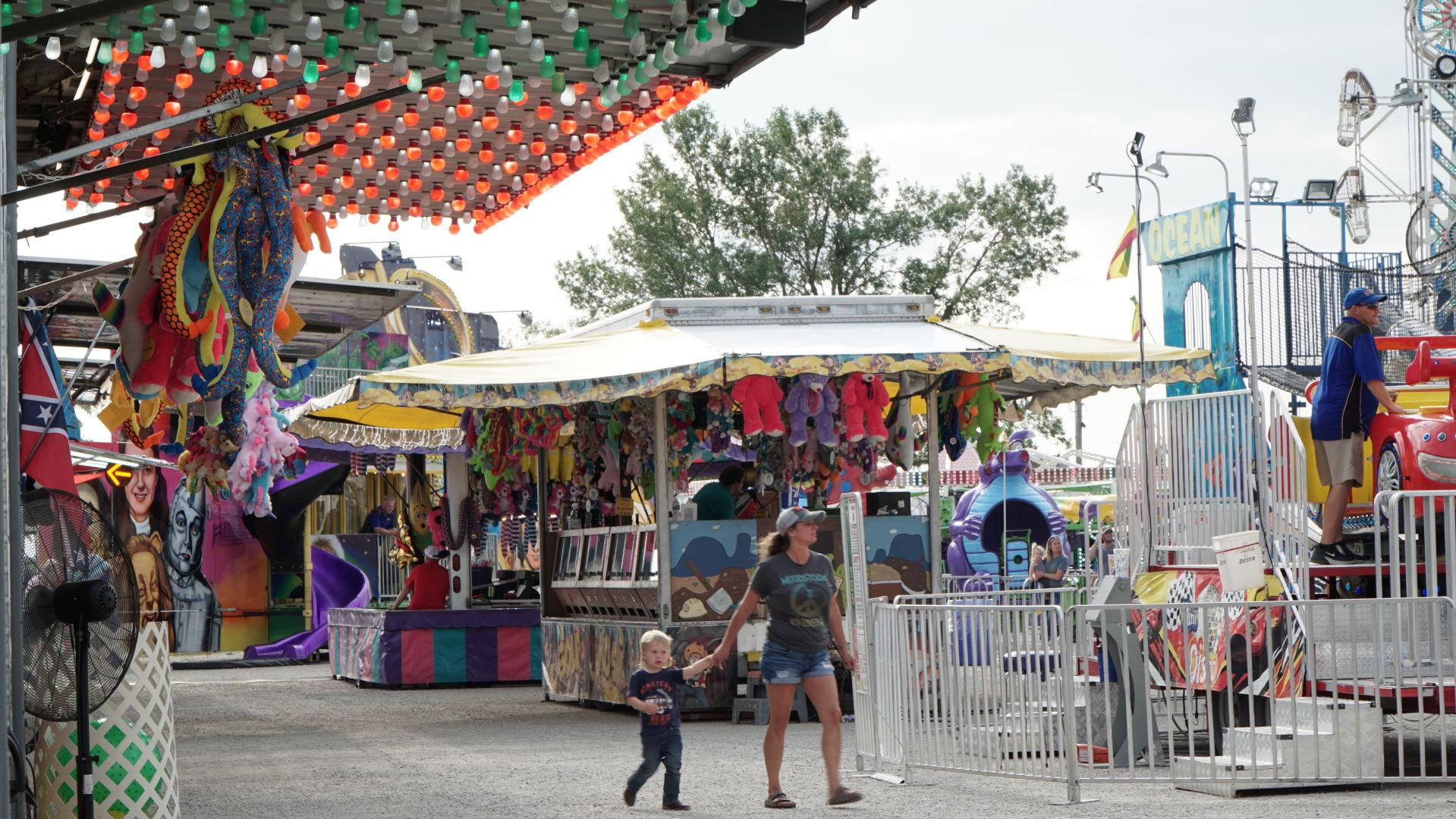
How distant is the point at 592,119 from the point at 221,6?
2.93m

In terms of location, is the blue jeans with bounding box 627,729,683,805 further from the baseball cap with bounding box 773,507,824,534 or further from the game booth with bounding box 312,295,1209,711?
the game booth with bounding box 312,295,1209,711

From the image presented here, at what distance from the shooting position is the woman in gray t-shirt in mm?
8758

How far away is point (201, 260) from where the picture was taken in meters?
7.40

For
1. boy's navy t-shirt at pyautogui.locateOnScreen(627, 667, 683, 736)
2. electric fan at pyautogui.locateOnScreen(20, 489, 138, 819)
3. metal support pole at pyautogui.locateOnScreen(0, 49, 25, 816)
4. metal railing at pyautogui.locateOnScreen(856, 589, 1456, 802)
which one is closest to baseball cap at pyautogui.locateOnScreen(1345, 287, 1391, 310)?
metal railing at pyautogui.locateOnScreen(856, 589, 1456, 802)

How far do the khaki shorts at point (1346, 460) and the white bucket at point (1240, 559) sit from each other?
3.44 feet

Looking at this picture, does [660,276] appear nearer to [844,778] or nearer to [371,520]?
[371,520]

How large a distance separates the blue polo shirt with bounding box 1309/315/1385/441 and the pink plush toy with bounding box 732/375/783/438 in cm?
419

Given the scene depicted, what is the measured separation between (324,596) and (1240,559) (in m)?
16.8

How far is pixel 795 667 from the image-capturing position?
887cm

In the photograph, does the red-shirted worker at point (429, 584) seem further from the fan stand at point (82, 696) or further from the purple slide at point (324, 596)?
the fan stand at point (82, 696)

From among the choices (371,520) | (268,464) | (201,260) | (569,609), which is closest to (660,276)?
(371,520)

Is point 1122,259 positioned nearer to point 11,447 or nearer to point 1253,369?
point 1253,369

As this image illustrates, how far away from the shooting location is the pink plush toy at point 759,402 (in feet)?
42.7

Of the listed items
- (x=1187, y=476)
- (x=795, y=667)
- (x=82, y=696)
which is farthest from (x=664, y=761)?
(x=1187, y=476)
